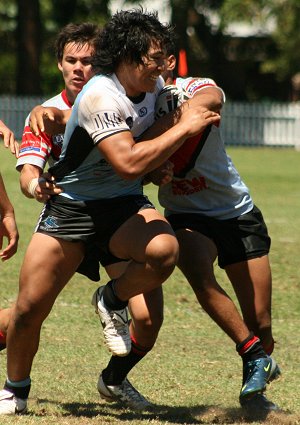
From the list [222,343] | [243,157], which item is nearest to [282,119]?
[243,157]

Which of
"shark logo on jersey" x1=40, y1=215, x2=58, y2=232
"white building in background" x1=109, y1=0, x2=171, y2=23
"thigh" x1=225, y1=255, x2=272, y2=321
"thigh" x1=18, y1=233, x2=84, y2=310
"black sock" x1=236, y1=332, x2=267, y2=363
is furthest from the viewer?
"white building in background" x1=109, y1=0, x2=171, y2=23

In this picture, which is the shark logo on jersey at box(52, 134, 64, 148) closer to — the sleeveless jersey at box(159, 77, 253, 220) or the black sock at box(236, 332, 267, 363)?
the sleeveless jersey at box(159, 77, 253, 220)

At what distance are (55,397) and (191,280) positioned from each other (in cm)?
116

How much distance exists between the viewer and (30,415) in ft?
19.4

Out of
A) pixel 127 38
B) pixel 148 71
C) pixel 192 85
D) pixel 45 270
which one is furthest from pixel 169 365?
pixel 127 38

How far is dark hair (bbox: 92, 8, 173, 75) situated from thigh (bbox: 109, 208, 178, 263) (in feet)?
2.68

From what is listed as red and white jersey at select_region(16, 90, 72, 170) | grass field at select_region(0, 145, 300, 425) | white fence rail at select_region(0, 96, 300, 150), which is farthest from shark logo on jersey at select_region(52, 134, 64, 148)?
white fence rail at select_region(0, 96, 300, 150)

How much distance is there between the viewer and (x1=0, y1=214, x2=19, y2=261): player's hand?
6203mm

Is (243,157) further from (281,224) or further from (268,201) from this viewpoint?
(281,224)

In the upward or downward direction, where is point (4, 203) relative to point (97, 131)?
downward

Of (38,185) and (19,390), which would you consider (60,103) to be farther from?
(19,390)

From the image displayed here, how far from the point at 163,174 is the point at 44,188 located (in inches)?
26.2

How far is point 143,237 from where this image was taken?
18.7 ft

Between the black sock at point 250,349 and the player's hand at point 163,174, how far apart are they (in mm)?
1010
